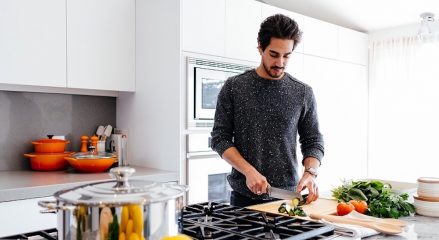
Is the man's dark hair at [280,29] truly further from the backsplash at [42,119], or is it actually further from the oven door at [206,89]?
the backsplash at [42,119]

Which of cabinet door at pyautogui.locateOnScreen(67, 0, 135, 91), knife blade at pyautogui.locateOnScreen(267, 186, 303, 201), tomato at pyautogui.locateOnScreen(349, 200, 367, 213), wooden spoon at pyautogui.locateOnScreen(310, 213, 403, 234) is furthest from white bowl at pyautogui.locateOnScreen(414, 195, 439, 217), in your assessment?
cabinet door at pyautogui.locateOnScreen(67, 0, 135, 91)

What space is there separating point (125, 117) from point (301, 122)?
56.9 inches

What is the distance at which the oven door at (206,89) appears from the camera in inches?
102

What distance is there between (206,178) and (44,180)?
0.96 meters

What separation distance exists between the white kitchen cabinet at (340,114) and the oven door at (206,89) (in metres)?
1.04

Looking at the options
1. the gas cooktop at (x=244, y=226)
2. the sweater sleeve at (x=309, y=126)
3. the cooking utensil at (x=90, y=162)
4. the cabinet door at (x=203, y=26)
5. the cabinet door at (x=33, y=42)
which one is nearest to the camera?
the gas cooktop at (x=244, y=226)

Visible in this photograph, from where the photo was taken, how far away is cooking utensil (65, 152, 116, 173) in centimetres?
240

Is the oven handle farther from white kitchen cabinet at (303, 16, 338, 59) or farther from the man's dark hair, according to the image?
white kitchen cabinet at (303, 16, 338, 59)

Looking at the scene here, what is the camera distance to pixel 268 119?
174 centimetres

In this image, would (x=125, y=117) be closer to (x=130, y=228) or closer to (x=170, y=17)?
(x=170, y=17)

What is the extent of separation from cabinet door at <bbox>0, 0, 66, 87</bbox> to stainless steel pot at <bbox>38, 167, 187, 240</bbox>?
1662 millimetres

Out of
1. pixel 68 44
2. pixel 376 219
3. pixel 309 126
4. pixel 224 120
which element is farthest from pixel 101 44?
pixel 376 219

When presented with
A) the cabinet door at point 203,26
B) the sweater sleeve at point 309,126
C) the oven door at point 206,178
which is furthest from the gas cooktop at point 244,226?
the cabinet door at point 203,26

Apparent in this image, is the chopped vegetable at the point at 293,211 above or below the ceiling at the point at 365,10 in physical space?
below
